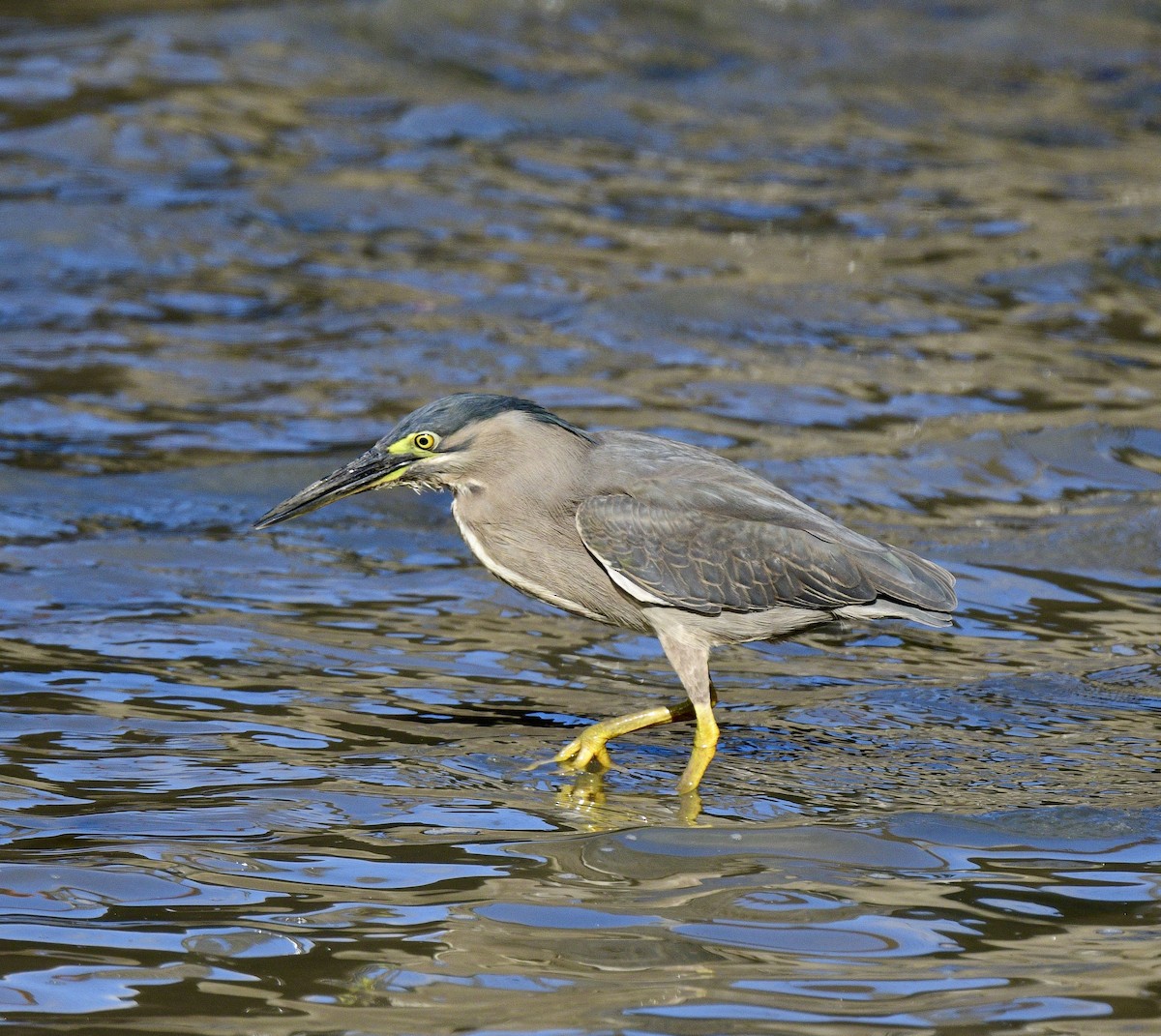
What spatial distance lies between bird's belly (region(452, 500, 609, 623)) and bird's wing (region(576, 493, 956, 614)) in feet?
0.84

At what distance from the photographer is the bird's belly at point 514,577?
6.17m

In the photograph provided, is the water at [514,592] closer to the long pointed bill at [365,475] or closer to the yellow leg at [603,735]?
the yellow leg at [603,735]

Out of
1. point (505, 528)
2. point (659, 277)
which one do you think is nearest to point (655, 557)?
point (505, 528)

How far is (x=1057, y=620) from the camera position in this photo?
774cm

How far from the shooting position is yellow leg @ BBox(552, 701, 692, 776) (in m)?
6.08

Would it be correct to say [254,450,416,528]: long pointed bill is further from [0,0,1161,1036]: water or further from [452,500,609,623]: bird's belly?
[0,0,1161,1036]: water

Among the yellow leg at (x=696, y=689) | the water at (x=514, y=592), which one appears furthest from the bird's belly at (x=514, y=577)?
the water at (x=514, y=592)

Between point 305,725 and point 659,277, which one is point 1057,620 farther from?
point 659,277

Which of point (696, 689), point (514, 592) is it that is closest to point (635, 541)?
point (696, 689)

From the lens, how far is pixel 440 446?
6031mm

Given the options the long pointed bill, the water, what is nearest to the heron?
the long pointed bill

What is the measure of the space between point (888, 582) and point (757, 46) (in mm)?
14603

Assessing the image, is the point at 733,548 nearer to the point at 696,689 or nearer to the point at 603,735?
the point at 696,689

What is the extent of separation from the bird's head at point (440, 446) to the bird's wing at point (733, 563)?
0.40m
